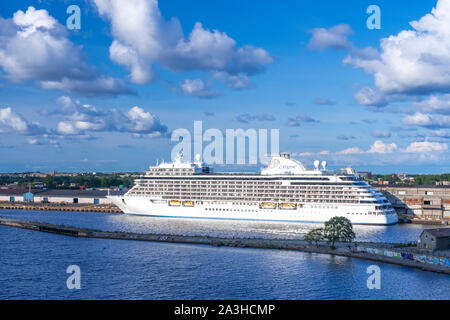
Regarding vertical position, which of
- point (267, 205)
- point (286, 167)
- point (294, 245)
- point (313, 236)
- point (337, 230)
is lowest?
point (294, 245)

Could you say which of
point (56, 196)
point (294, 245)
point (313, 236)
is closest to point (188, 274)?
point (294, 245)

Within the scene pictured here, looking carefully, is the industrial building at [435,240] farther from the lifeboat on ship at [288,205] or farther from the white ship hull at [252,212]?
the lifeboat on ship at [288,205]

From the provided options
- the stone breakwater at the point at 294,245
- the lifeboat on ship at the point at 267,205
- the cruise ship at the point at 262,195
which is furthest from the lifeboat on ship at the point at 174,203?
the stone breakwater at the point at 294,245

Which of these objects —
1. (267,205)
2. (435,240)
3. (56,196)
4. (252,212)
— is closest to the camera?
(435,240)

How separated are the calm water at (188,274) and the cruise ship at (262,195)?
13.5 m

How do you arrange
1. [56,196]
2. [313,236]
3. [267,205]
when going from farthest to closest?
[56,196] → [267,205] → [313,236]

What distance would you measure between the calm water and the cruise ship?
13.5m

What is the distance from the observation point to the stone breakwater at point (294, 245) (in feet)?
123

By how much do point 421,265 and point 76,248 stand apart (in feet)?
102

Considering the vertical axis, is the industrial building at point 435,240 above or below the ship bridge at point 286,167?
below

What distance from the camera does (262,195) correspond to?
70938mm

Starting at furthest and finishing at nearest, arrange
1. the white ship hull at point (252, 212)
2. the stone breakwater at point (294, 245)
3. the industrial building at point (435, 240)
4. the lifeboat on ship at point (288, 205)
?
the lifeboat on ship at point (288, 205) → the white ship hull at point (252, 212) → the industrial building at point (435, 240) → the stone breakwater at point (294, 245)

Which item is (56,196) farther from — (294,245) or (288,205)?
(294,245)

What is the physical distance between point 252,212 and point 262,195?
2.89 m
